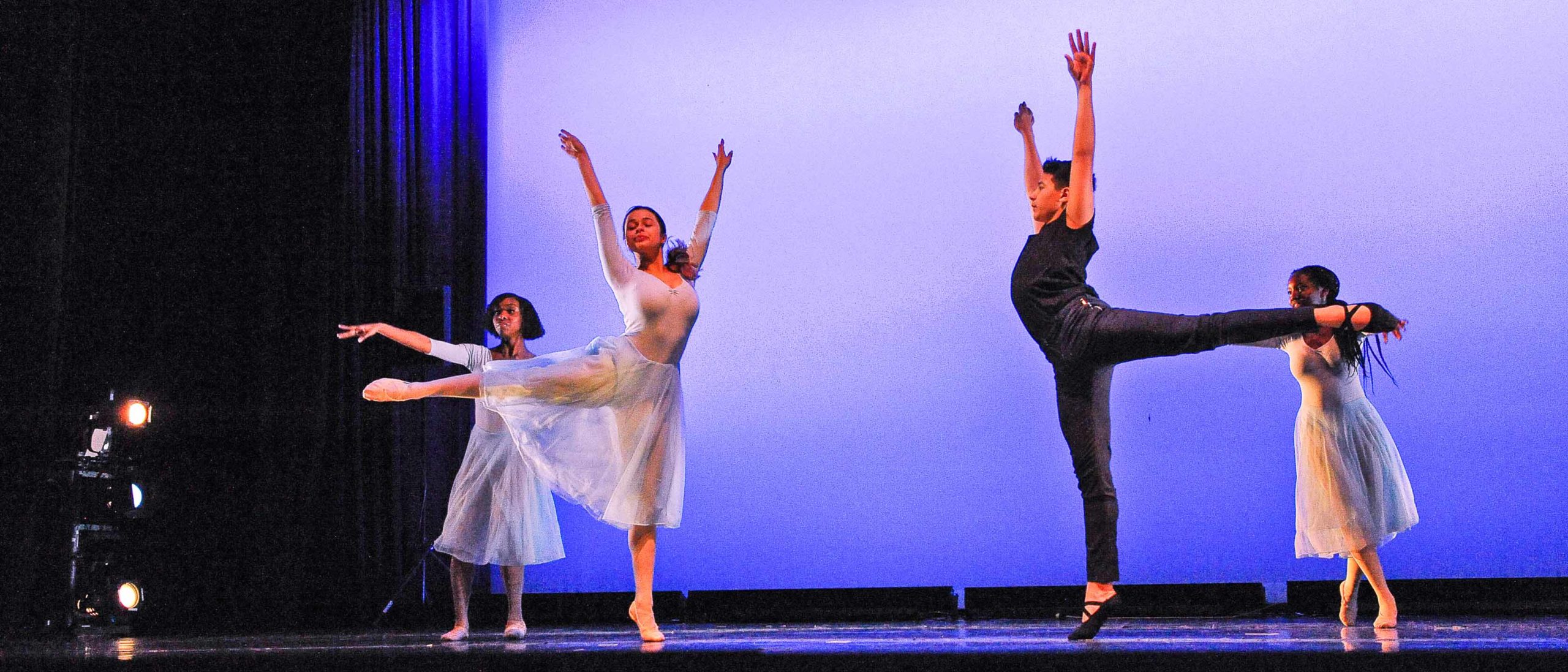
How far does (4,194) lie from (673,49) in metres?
2.96

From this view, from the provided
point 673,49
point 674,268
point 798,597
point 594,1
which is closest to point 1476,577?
point 798,597

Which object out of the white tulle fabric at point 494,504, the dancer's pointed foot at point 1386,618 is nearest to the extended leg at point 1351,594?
the dancer's pointed foot at point 1386,618

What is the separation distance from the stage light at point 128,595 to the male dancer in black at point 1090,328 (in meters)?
3.93

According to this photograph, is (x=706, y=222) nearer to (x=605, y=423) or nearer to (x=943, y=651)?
(x=605, y=423)

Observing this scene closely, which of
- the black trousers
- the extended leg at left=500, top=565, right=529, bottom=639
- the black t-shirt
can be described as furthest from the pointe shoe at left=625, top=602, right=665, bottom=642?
the black t-shirt

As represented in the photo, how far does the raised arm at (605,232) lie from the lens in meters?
3.19

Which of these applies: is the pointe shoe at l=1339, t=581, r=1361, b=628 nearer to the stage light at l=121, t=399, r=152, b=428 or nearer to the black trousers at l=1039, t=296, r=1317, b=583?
the black trousers at l=1039, t=296, r=1317, b=583

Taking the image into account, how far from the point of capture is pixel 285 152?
5688 mm

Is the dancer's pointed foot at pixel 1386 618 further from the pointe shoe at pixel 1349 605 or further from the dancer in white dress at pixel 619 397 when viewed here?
the dancer in white dress at pixel 619 397

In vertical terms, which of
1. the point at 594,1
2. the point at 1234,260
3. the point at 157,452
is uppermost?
the point at 594,1

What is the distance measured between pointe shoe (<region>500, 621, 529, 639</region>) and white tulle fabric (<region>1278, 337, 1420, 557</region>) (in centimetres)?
257

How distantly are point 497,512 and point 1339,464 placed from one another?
2.81 metres

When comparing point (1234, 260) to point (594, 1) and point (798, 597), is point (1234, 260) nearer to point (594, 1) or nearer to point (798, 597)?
point (798, 597)

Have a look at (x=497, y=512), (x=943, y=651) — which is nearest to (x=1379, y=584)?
(x=943, y=651)
